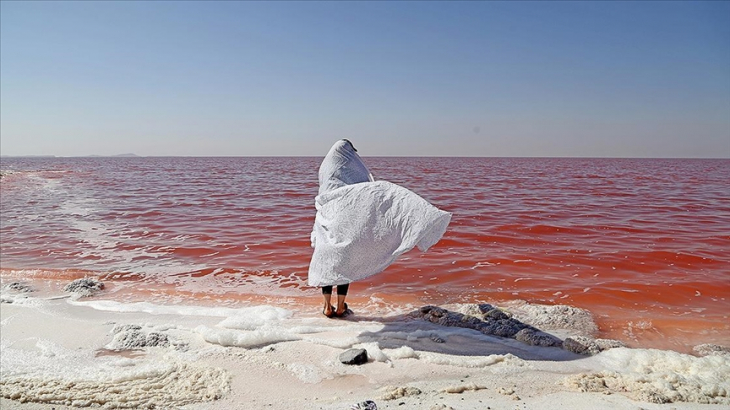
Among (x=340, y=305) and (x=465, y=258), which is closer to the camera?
(x=340, y=305)

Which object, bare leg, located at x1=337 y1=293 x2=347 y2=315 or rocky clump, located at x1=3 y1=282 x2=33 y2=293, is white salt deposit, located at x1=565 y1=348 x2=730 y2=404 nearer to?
bare leg, located at x1=337 y1=293 x2=347 y2=315

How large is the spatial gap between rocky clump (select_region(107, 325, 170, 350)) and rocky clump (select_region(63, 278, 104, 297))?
1892 millimetres

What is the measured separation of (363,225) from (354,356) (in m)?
1.15

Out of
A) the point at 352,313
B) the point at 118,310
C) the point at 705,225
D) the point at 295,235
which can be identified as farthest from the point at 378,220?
the point at 705,225

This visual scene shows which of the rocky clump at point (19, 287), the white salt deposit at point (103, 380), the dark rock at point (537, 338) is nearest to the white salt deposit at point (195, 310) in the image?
the rocky clump at point (19, 287)

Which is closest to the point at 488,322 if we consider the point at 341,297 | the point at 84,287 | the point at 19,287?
the point at 341,297

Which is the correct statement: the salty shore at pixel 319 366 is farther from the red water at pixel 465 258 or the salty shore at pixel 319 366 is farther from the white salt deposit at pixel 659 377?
the red water at pixel 465 258

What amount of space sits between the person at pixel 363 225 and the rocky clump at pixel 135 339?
1.42 m

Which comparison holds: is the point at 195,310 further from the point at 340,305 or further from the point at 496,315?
the point at 496,315

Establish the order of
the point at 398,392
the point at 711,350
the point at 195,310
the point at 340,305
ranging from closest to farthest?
the point at 398,392 → the point at 711,350 → the point at 340,305 → the point at 195,310

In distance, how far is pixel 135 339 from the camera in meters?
3.79

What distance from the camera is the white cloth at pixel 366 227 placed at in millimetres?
3705

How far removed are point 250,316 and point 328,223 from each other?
1.34 metres

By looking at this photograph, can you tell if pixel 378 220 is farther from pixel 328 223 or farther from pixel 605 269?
pixel 605 269
